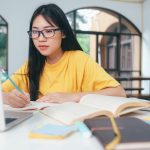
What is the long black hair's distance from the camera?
54.3 inches

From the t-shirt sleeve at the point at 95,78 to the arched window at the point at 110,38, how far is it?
15.2 ft

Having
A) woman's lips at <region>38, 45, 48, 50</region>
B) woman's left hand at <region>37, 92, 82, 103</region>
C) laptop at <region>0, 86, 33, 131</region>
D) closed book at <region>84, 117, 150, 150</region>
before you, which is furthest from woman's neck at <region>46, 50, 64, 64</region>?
closed book at <region>84, 117, 150, 150</region>

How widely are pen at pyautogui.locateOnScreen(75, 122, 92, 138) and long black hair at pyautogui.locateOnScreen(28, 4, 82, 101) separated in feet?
2.62

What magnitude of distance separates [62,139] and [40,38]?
2.77 feet

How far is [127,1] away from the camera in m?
6.41

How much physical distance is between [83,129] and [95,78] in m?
0.78

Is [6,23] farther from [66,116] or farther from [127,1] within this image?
[66,116]

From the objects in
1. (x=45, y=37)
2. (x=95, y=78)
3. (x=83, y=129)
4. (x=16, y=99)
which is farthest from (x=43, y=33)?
(x=83, y=129)

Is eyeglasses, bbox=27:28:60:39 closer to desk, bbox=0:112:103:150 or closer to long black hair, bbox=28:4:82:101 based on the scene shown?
long black hair, bbox=28:4:82:101

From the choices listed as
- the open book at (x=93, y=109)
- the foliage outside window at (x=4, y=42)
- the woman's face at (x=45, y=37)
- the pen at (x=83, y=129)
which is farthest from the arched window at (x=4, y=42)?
the pen at (x=83, y=129)

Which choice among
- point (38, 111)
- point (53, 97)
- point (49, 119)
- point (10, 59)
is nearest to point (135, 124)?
point (49, 119)

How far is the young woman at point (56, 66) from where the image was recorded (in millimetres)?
1335

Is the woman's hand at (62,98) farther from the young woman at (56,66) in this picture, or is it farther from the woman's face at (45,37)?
the woman's face at (45,37)

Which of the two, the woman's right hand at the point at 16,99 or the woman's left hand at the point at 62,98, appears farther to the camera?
the woman's left hand at the point at 62,98
